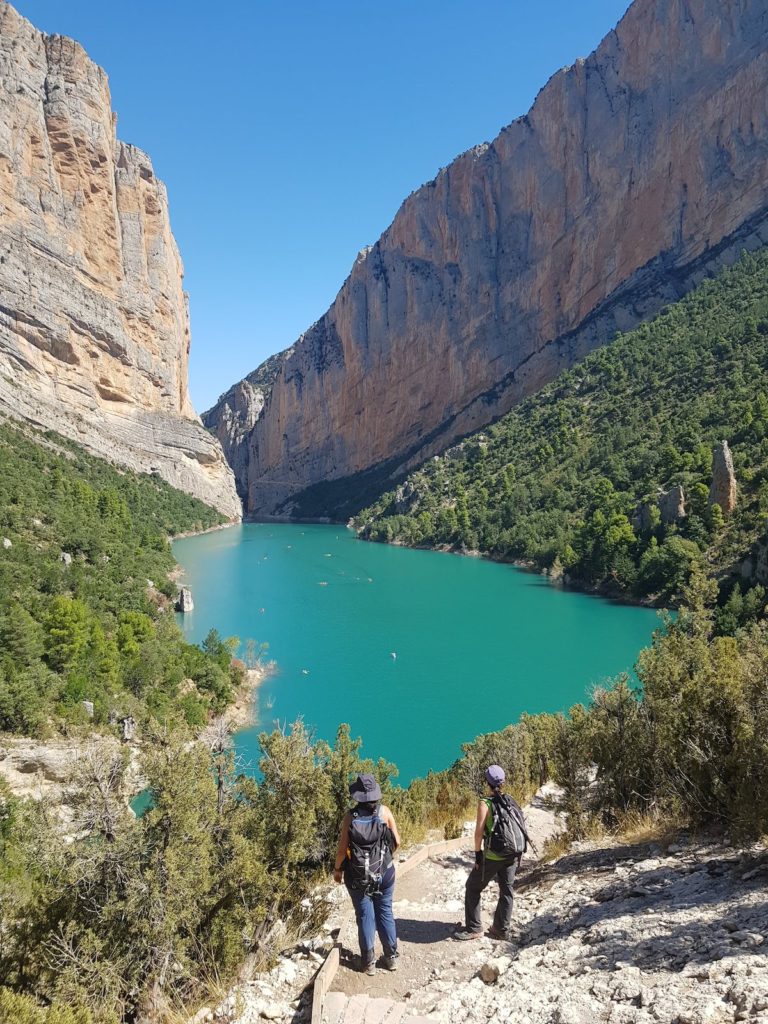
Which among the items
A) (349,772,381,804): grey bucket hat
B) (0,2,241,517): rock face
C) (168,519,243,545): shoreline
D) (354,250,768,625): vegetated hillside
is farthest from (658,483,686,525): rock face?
(0,2,241,517): rock face

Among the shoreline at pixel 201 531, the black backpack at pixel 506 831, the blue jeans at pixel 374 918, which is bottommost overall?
the blue jeans at pixel 374 918

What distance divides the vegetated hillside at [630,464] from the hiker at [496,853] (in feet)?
67.4

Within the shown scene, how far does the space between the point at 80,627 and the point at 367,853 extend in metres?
15.9

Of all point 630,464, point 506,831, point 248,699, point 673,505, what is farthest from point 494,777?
point 630,464

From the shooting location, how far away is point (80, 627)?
1741cm

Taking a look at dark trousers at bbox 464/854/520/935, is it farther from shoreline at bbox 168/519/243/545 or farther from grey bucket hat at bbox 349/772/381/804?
shoreline at bbox 168/519/243/545

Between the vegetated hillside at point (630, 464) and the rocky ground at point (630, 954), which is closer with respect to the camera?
the rocky ground at point (630, 954)

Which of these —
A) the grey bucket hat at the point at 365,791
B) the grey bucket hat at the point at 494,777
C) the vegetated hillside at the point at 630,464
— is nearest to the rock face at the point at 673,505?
the vegetated hillside at the point at 630,464

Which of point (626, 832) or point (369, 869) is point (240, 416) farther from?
point (369, 869)

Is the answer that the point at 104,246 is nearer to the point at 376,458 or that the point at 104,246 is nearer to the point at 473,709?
the point at 376,458

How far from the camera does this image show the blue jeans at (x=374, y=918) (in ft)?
12.1

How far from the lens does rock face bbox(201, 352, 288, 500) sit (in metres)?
111

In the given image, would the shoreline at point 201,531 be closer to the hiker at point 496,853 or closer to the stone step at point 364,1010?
the hiker at point 496,853

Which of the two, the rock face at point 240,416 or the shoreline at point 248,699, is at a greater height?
the rock face at point 240,416
